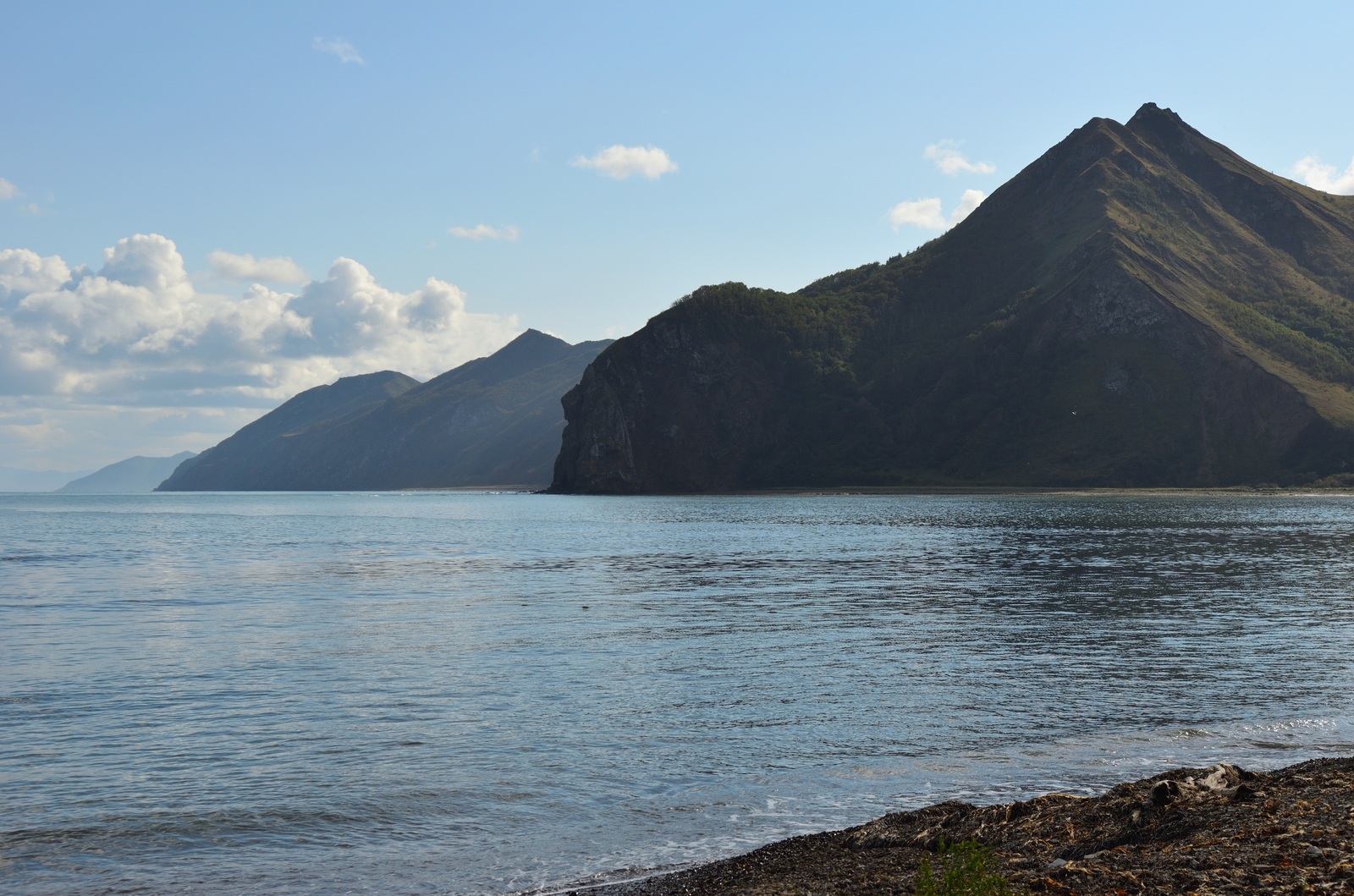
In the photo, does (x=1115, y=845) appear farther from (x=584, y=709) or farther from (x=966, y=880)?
(x=584, y=709)

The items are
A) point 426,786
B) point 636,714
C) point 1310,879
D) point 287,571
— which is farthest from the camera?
point 287,571

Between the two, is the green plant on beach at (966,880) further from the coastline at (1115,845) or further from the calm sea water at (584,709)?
the calm sea water at (584,709)

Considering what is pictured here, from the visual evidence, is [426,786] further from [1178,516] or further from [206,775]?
[1178,516]

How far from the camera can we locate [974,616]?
143ft

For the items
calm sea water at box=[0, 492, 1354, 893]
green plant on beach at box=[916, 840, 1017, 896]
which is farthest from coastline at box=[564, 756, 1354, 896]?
green plant on beach at box=[916, 840, 1017, 896]

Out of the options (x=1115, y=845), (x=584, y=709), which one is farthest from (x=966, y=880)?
(x=584, y=709)

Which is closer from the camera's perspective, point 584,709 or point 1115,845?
point 1115,845

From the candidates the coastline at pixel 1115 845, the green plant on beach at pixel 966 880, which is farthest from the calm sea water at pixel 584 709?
the green plant on beach at pixel 966 880

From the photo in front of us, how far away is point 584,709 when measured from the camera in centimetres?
2547

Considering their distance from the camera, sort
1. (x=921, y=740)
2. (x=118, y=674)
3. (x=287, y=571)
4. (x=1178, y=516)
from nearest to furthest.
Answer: (x=921, y=740)
(x=118, y=674)
(x=287, y=571)
(x=1178, y=516)

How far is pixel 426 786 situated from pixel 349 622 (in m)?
25.6

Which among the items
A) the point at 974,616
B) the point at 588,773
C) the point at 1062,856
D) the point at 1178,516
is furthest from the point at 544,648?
the point at 1178,516

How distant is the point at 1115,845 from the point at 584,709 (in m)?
14.6

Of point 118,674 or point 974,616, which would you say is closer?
point 118,674
